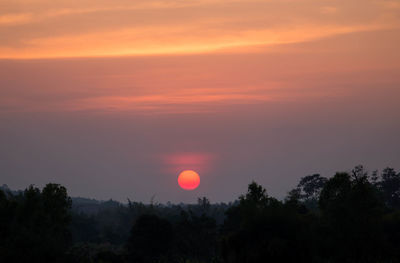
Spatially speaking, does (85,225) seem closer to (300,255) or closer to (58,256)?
(58,256)

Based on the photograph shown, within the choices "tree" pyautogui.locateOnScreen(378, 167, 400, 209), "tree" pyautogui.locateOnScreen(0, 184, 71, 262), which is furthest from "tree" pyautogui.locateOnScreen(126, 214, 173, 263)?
"tree" pyautogui.locateOnScreen(378, 167, 400, 209)

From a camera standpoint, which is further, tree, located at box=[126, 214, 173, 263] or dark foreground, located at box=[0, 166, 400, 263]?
tree, located at box=[126, 214, 173, 263]

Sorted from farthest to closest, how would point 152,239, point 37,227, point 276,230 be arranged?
point 152,239 < point 37,227 < point 276,230

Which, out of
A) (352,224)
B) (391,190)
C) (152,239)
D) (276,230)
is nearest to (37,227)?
(152,239)

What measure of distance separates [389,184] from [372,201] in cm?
8822

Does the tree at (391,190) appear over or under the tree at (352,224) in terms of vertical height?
over

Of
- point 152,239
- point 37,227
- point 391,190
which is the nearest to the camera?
point 37,227

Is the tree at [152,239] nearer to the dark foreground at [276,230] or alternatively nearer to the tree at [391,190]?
the dark foreground at [276,230]

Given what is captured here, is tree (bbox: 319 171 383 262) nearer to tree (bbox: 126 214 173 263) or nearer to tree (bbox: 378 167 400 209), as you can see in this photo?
tree (bbox: 126 214 173 263)

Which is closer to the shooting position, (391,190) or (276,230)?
(276,230)

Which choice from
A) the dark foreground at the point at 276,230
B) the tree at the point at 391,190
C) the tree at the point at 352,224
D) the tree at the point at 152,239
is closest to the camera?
the dark foreground at the point at 276,230

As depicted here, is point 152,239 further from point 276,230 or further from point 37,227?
point 276,230

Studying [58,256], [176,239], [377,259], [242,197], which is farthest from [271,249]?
[176,239]

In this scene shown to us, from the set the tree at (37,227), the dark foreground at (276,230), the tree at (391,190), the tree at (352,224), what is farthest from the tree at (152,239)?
the tree at (391,190)
